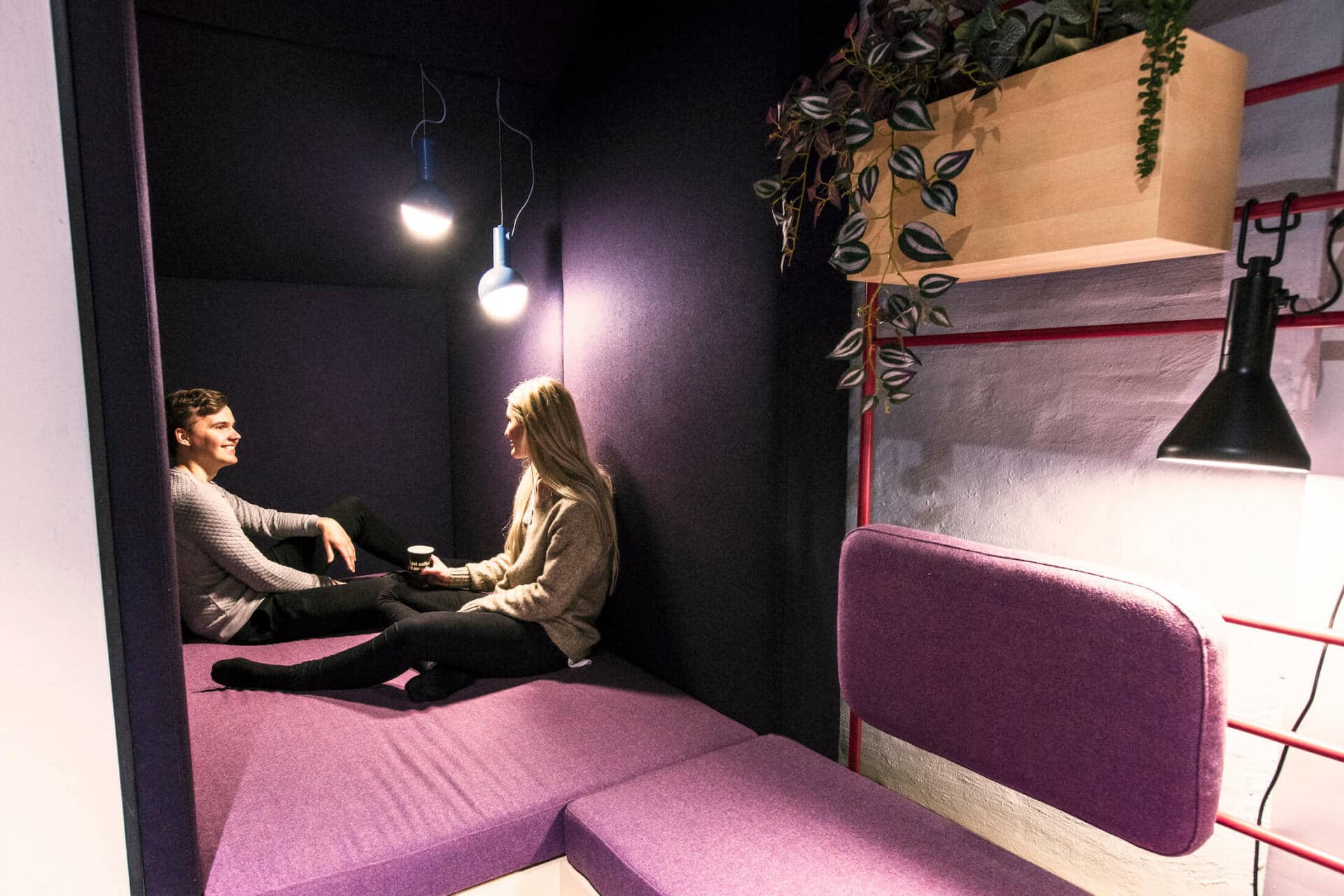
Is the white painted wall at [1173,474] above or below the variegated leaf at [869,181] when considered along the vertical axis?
below

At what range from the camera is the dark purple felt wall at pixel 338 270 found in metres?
2.83

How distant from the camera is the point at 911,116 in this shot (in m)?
1.27

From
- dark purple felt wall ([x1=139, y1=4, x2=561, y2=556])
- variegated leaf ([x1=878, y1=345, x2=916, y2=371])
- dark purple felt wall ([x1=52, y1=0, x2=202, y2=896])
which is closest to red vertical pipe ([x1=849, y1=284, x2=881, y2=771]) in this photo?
variegated leaf ([x1=878, y1=345, x2=916, y2=371])

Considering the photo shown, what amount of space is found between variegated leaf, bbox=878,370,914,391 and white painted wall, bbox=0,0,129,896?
137cm

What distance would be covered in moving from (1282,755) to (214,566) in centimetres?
294

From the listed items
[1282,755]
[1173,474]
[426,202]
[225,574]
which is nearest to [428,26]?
[426,202]

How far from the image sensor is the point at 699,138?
2.14 meters

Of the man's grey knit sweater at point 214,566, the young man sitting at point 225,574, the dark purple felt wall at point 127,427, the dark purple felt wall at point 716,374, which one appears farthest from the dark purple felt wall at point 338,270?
the dark purple felt wall at point 127,427

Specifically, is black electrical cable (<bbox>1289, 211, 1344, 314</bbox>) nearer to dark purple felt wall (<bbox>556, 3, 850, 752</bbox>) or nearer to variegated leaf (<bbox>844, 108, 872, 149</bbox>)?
variegated leaf (<bbox>844, 108, 872, 149</bbox>)

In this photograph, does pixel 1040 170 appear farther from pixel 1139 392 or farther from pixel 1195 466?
pixel 1195 466

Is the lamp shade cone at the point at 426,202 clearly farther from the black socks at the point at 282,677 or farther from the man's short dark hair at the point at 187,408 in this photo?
the black socks at the point at 282,677

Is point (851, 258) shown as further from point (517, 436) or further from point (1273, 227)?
point (517, 436)

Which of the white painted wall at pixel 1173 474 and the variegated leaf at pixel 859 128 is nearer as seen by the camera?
the white painted wall at pixel 1173 474

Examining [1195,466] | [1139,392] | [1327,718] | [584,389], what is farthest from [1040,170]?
[584,389]
